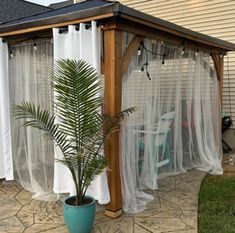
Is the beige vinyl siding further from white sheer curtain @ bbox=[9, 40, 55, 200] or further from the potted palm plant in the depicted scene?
the potted palm plant

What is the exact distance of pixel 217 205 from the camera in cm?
433

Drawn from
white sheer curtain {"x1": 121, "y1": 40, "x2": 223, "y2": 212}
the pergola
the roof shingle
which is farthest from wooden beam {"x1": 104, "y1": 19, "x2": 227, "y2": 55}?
the roof shingle

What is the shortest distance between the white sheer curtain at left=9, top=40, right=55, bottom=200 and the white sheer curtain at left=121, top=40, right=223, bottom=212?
1170 millimetres

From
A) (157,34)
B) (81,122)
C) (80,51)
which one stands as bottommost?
(81,122)

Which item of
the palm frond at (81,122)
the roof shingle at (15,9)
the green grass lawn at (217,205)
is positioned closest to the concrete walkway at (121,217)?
the green grass lawn at (217,205)

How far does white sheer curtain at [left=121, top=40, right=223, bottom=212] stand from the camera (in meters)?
4.28

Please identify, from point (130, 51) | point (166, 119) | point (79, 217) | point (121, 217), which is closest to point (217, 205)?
point (121, 217)

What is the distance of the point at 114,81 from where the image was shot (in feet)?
12.2

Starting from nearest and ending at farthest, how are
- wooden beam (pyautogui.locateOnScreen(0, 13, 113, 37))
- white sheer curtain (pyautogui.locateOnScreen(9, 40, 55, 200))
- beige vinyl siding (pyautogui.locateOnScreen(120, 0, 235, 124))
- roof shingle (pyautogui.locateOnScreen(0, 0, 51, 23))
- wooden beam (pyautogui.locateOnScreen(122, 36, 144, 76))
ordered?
wooden beam (pyautogui.locateOnScreen(0, 13, 113, 37))
wooden beam (pyautogui.locateOnScreen(122, 36, 144, 76))
white sheer curtain (pyautogui.locateOnScreen(9, 40, 55, 200))
beige vinyl siding (pyautogui.locateOnScreen(120, 0, 235, 124))
roof shingle (pyautogui.locateOnScreen(0, 0, 51, 23))

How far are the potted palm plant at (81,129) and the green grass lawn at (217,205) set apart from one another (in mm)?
1370

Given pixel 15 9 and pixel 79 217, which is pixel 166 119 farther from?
pixel 15 9

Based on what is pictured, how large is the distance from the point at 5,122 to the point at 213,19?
5707 millimetres

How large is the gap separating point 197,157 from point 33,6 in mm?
6737

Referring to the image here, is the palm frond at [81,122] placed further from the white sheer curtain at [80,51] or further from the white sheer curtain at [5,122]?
the white sheer curtain at [5,122]
